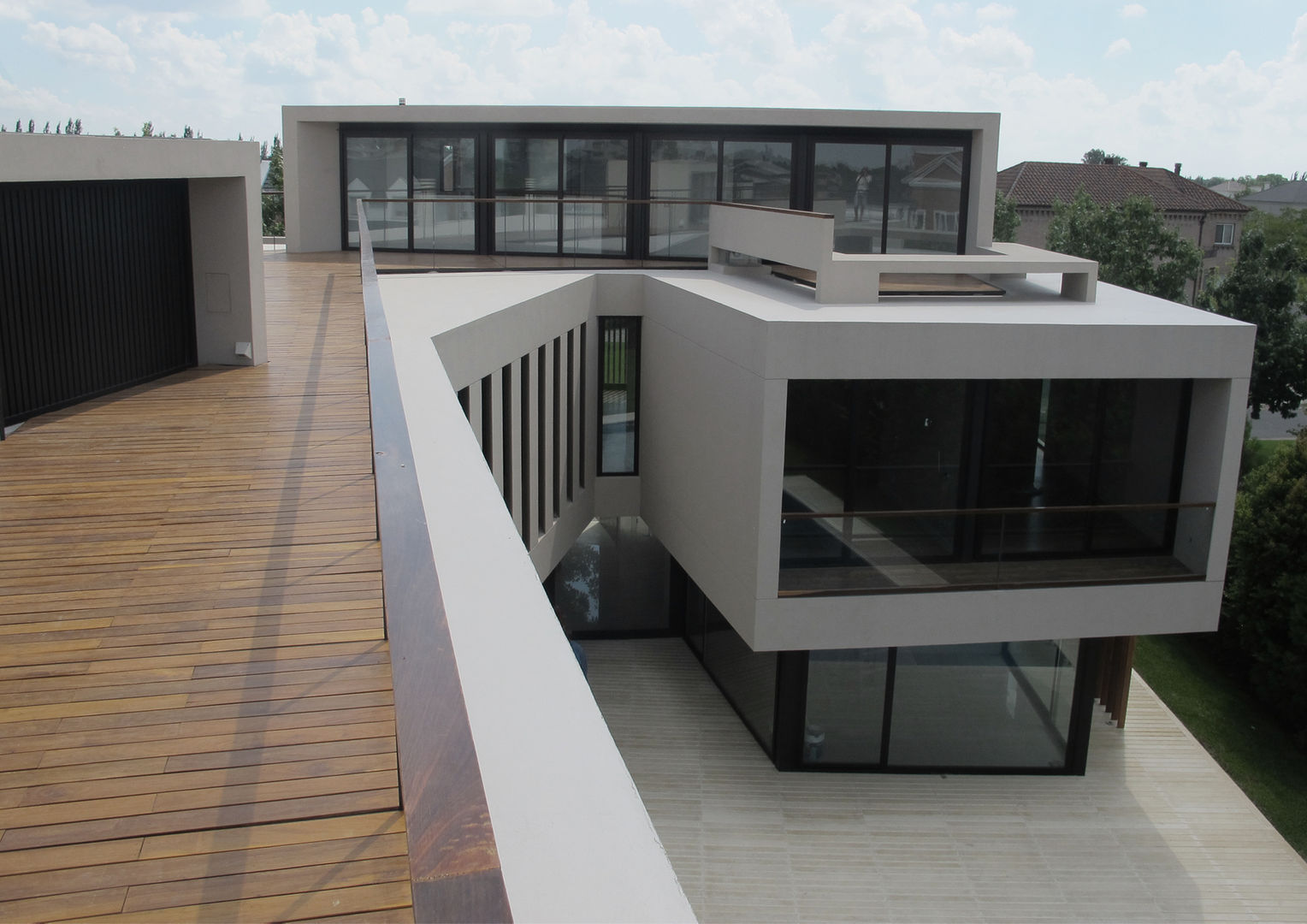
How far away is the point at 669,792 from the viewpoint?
14.8 metres

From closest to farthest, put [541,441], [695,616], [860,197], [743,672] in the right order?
[541,441], [743,672], [695,616], [860,197]

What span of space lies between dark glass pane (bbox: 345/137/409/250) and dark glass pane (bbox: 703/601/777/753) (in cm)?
919

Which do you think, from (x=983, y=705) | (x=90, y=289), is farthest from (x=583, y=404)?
(x=90, y=289)

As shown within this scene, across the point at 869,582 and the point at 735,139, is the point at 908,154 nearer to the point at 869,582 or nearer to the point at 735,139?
the point at 735,139

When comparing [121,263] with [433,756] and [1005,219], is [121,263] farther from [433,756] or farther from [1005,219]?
[1005,219]

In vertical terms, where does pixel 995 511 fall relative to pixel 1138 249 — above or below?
below

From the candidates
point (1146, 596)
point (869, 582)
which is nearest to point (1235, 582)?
point (1146, 596)

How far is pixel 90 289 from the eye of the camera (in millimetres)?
9516

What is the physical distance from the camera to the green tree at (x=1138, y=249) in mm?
38312

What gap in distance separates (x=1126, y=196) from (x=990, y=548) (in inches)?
2019

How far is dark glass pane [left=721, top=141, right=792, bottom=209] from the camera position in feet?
66.2

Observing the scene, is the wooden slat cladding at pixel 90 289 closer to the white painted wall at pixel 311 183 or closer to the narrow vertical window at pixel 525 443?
the narrow vertical window at pixel 525 443

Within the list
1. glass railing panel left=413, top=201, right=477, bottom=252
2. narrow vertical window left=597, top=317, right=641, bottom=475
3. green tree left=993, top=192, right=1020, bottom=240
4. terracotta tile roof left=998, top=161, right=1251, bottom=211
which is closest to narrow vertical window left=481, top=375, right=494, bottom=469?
narrow vertical window left=597, top=317, right=641, bottom=475

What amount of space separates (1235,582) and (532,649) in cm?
2331
